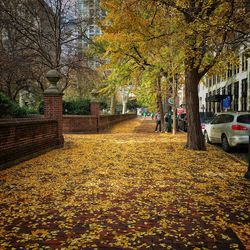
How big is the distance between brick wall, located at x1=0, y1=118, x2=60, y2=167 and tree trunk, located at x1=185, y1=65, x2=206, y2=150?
585 centimetres

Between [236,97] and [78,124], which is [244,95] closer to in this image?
[236,97]

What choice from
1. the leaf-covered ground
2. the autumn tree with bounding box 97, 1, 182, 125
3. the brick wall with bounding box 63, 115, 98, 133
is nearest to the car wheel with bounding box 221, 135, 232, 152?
the leaf-covered ground

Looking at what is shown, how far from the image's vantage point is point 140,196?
6.39 m

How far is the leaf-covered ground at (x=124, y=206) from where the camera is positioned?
4.26 m

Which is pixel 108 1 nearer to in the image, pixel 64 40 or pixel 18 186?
pixel 18 186

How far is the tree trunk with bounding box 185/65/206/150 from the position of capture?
44.7 feet

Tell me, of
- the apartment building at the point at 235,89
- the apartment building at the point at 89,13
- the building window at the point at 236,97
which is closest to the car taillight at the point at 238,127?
the apartment building at the point at 235,89

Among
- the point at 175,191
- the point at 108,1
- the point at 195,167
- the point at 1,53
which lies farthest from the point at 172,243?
the point at 1,53

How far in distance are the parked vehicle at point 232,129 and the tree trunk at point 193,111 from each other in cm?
106

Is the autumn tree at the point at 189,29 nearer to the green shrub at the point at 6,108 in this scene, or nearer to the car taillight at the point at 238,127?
the car taillight at the point at 238,127

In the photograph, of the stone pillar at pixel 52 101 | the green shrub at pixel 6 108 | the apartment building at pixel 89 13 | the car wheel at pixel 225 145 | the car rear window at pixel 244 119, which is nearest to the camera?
the car rear window at pixel 244 119

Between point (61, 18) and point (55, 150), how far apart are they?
42.4ft

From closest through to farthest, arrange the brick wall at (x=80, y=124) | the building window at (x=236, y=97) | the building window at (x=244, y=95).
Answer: the brick wall at (x=80, y=124) < the building window at (x=244, y=95) < the building window at (x=236, y=97)

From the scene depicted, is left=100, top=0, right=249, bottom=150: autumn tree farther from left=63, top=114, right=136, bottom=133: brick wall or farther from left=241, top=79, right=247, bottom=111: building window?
left=241, top=79, right=247, bottom=111: building window
